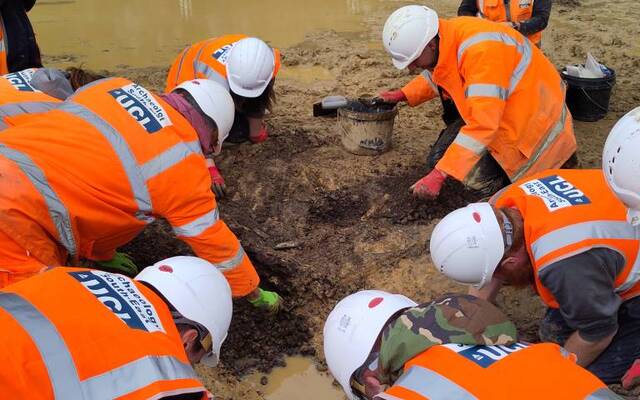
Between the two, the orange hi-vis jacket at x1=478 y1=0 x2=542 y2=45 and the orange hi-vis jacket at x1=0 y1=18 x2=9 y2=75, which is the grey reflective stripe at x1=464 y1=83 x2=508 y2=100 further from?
the orange hi-vis jacket at x1=0 y1=18 x2=9 y2=75

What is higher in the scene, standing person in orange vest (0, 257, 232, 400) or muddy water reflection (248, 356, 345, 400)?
standing person in orange vest (0, 257, 232, 400)

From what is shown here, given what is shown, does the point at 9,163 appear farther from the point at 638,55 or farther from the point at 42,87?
the point at 638,55

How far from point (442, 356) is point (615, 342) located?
1820mm

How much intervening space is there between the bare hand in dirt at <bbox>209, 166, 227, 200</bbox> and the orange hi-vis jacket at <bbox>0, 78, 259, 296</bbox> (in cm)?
170

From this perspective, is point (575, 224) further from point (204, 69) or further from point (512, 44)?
A: point (204, 69)

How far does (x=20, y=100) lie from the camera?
3.77 metres

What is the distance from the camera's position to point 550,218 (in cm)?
274

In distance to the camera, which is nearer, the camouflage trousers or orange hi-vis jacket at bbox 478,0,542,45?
the camouflage trousers

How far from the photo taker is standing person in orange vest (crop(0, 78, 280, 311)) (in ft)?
9.43

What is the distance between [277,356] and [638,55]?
22.0ft

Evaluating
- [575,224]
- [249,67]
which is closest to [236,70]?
[249,67]

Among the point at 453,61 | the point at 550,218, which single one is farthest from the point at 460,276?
the point at 453,61

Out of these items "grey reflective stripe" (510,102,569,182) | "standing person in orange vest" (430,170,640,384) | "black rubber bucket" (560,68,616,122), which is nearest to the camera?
"standing person in orange vest" (430,170,640,384)

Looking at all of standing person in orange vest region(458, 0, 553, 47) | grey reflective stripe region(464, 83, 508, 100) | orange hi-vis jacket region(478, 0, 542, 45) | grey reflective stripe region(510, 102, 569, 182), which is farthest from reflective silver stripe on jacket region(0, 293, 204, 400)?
orange hi-vis jacket region(478, 0, 542, 45)
